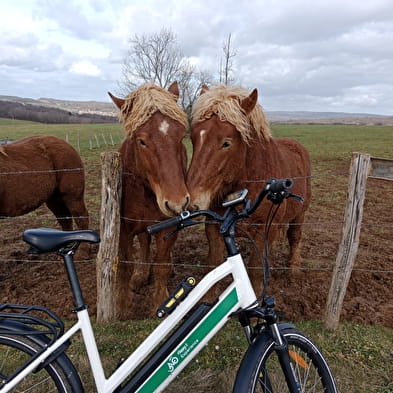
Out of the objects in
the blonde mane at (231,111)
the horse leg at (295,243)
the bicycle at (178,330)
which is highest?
the blonde mane at (231,111)

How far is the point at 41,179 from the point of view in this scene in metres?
4.82

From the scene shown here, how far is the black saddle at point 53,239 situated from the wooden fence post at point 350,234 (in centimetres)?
236

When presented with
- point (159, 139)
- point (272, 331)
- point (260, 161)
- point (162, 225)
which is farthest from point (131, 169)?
point (272, 331)

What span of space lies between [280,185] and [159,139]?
4.72 feet

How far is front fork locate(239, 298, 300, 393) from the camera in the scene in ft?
5.50

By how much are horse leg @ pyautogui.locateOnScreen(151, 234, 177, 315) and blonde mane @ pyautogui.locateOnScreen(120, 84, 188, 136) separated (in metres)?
1.10

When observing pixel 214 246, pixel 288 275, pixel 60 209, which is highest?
pixel 214 246

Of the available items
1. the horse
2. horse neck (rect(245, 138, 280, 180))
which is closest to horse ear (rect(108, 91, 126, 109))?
the horse

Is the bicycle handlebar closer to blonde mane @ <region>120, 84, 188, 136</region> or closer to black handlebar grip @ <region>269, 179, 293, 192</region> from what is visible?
black handlebar grip @ <region>269, 179, 293, 192</region>

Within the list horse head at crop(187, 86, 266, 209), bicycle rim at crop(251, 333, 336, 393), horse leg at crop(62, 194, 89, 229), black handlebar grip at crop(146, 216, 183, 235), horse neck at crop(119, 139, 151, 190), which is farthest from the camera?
horse leg at crop(62, 194, 89, 229)

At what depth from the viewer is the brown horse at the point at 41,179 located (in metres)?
4.53

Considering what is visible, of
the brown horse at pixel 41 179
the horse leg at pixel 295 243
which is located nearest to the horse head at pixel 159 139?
the brown horse at pixel 41 179

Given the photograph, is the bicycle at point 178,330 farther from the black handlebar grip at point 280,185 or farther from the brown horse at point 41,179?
the brown horse at point 41,179

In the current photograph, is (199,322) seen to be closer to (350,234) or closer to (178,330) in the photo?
(178,330)
